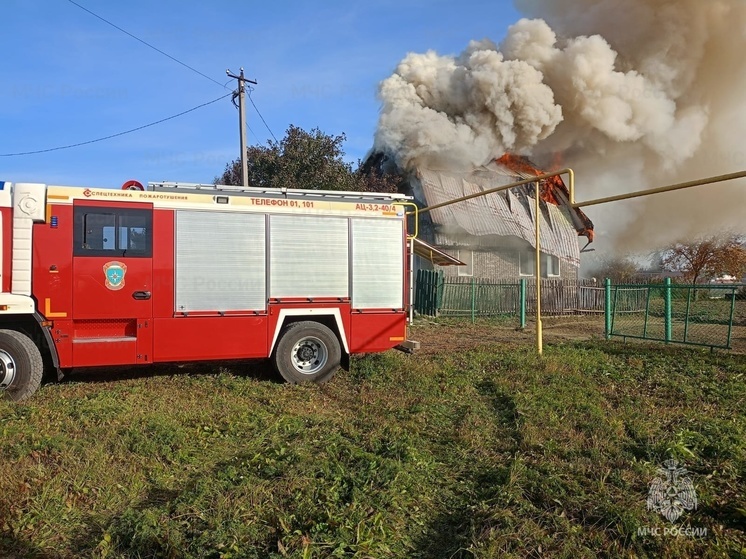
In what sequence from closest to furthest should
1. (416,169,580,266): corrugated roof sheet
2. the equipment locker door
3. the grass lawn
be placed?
the grass lawn, the equipment locker door, (416,169,580,266): corrugated roof sheet

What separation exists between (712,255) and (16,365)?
141 ft

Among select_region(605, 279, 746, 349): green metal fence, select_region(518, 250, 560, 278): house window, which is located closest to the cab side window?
select_region(605, 279, 746, 349): green metal fence

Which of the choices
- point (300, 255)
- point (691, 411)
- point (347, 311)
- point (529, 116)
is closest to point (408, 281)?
point (347, 311)

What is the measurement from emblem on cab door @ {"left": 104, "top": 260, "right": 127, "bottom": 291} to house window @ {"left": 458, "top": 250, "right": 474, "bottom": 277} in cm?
1860

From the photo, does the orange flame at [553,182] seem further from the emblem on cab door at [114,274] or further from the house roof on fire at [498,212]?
the emblem on cab door at [114,274]

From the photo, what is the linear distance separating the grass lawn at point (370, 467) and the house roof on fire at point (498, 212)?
16050mm

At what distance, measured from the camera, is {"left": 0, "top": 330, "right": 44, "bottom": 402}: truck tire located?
6512mm

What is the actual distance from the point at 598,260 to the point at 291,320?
3671 centimetres

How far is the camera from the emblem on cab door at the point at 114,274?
22.4 feet

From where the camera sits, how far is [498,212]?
24.8 metres

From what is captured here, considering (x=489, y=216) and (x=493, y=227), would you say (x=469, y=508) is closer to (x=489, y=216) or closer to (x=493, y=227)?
(x=493, y=227)

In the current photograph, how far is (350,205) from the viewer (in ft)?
26.4

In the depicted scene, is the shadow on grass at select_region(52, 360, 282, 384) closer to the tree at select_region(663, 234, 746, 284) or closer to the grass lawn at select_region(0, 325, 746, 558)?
the grass lawn at select_region(0, 325, 746, 558)

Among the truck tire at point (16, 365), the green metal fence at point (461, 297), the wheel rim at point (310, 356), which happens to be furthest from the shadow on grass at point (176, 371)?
the green metal fence at point (461, 297)
